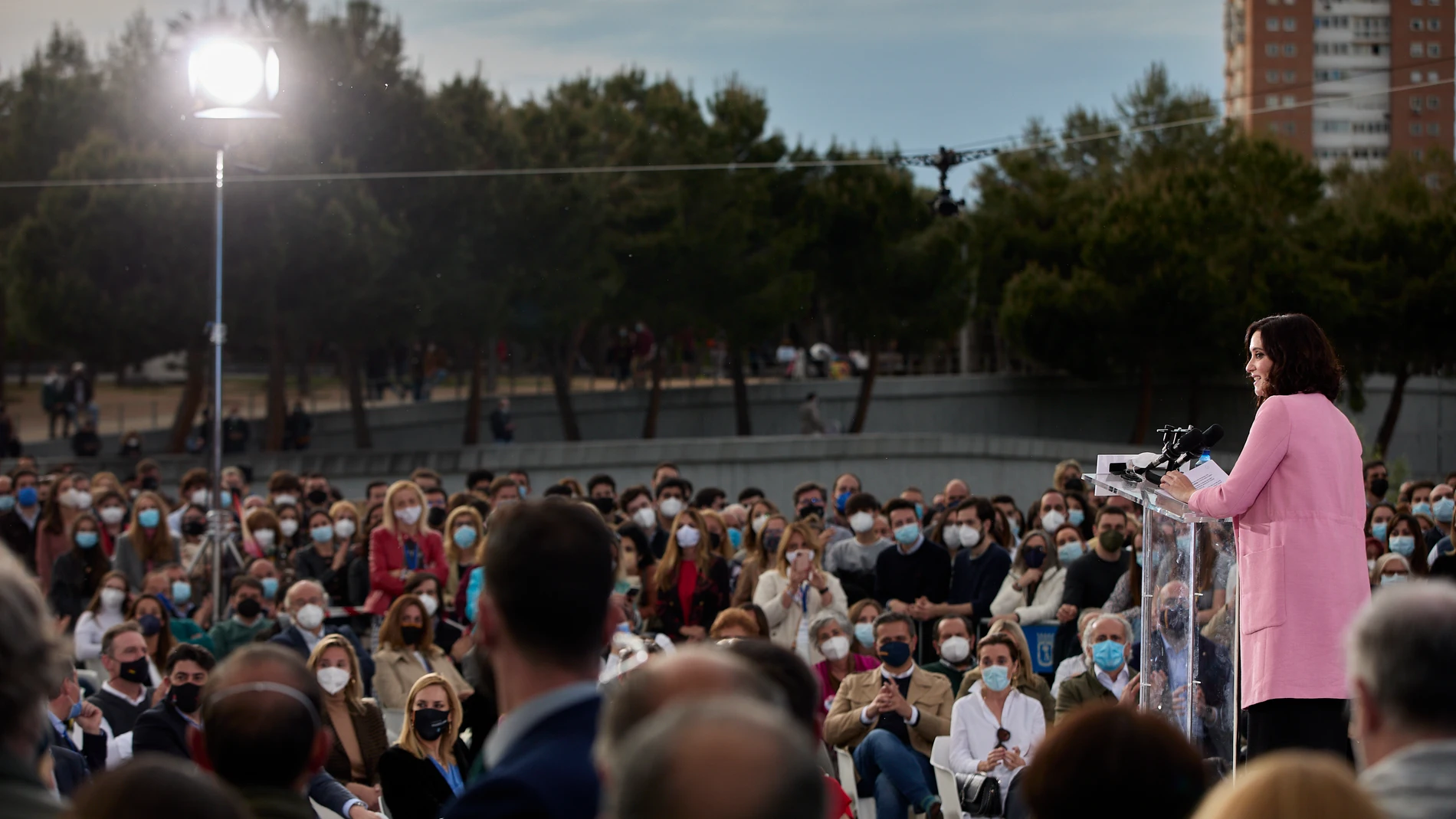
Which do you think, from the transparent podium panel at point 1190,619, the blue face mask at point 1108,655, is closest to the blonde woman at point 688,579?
the blue face mask at point 1108,655

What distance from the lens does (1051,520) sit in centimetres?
1311

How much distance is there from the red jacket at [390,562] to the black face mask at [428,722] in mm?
4055

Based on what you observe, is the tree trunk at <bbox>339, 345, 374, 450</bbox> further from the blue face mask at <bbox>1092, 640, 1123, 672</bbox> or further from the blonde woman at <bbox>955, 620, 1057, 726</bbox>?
the blue face mask at <bbox>1092, 640, 1123, 672</bbox>

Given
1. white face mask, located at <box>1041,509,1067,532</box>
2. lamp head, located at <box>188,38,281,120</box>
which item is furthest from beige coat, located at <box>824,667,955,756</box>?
lamp head, located at <box>188,38,281,120</box>

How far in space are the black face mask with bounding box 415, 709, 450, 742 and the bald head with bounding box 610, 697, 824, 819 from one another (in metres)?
5.70

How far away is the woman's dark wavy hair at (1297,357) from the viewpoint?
4.97 metres

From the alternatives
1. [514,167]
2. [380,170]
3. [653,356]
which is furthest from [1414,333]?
[380,170]

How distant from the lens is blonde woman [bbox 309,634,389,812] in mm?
8422

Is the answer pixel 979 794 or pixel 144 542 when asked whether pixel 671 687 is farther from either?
pixel 144 542

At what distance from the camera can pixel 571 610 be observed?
2.93 metres

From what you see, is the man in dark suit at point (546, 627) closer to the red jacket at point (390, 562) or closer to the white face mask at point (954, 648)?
the white face mask at point (954, 648)

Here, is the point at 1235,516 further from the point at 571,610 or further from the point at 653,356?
Result: the point at 653,356

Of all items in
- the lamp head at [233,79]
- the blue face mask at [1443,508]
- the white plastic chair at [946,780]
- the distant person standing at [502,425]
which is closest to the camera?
the white plastic chair at [946,780]

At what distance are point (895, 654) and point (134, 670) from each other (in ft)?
13.6
